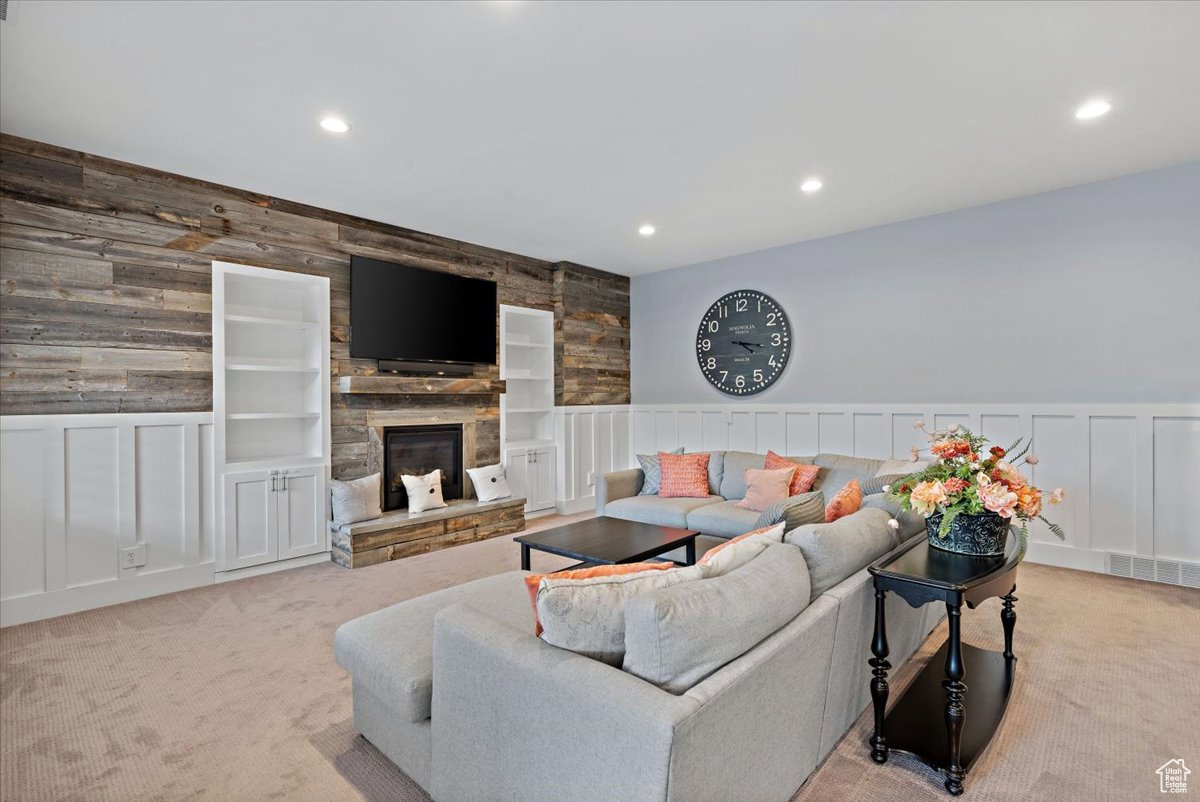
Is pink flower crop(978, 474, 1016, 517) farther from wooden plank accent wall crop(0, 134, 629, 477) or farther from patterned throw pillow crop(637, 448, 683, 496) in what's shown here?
wooden plank accent wall crop(0, 134, 629, 477)

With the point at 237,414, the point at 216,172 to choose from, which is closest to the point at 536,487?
the point at 237,414

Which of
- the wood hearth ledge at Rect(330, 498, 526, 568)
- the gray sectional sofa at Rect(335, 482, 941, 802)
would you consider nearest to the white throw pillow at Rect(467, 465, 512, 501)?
the wood hearth ledge at Rect(330, 498, 526, 568)

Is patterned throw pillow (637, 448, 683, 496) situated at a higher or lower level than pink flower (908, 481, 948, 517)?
lower

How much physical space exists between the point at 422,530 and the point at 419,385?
4.02ft

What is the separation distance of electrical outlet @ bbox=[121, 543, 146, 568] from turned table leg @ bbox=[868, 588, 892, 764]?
156 inches

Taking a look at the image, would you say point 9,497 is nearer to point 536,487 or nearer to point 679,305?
point 536,487

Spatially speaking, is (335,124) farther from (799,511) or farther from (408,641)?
(799,511)

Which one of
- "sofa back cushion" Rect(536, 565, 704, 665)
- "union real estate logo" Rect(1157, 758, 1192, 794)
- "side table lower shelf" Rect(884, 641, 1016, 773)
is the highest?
"sofa back cushion" Rect(536, 565, 704, 665)

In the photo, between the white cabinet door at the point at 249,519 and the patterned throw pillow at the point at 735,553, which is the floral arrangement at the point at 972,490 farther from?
the white cabinet door at the point at 249,519

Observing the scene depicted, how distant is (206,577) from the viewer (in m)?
3.73

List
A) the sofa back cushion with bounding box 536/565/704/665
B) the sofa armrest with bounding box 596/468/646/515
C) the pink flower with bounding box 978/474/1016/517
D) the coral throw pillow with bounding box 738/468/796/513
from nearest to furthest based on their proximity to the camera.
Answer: the sofa back cushion with bounding box 536/565/704/665
the pink flower with bounding box 978/474/1016/517
the coral throw pillow with bounding box 738/468/796/513
the sofa armrest with bounding box 596/468/646/515

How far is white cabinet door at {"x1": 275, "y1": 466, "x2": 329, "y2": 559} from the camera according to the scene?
4074mm

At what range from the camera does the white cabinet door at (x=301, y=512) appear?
13.4 feet

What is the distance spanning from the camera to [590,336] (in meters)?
6.29
